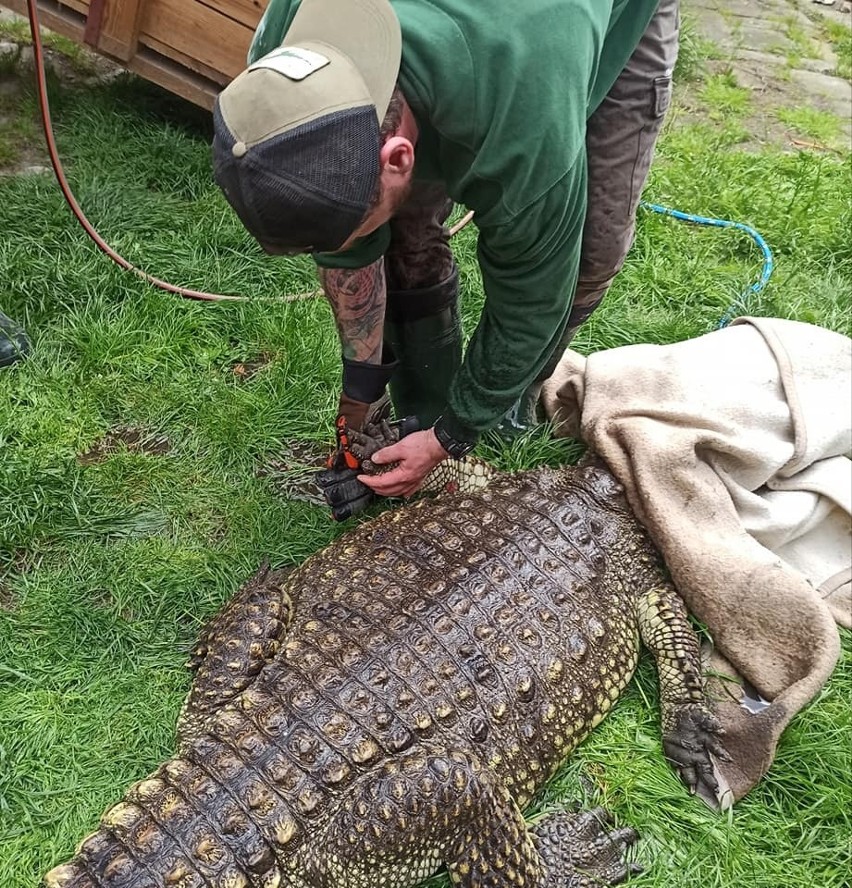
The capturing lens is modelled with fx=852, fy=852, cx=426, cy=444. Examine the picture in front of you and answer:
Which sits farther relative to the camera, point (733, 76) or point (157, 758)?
point (733, 76)

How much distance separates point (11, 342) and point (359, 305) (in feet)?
5.47

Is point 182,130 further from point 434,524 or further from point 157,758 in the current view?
→ point 157,758

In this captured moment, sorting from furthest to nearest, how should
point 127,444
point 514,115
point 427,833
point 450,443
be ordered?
point 127,444
point 450,443
point 427,833
point 514,115

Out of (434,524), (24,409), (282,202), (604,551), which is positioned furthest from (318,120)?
(24,409)

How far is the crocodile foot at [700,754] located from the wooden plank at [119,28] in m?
4.24

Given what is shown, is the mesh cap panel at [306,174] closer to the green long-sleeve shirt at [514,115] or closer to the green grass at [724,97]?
the green long-sleeve shirt at [514,115]

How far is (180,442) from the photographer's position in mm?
3477

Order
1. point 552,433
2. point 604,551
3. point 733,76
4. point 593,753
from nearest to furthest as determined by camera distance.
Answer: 1. point 593,753
2. point 604,551
3. point 552,433
4. point 733,76

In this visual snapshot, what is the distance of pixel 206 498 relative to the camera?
3.30 meters

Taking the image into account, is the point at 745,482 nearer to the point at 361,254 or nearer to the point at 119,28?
the point at 361,254

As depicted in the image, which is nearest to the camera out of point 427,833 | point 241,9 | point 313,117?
point 313,117

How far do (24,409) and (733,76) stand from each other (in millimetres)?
5571

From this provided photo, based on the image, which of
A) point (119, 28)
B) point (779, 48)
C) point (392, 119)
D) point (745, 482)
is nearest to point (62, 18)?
point (119, 28)

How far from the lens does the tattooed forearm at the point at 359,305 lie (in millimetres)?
2809
